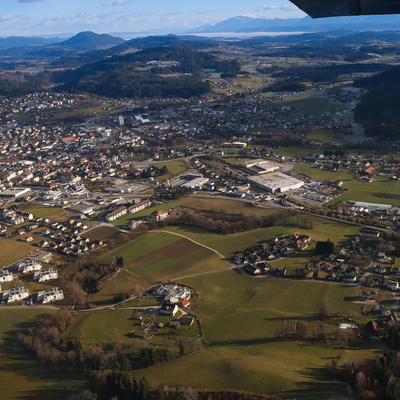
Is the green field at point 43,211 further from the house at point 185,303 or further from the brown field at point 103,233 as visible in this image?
the house at point 185,303

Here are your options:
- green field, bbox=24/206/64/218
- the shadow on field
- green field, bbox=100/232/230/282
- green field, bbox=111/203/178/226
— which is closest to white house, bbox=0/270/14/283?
green field, bbox=100/232/230/282

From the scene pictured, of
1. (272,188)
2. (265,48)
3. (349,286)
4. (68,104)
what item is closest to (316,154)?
(272,188)

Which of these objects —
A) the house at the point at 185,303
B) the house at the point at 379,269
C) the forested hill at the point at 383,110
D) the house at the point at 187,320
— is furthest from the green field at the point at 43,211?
the forested hill at the point at 383,110

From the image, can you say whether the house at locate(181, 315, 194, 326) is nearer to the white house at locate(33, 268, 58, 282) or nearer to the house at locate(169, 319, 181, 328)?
the house at locate(169, 319, 181, 328)

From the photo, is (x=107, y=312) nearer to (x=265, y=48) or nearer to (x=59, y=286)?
(x=59, y=286)

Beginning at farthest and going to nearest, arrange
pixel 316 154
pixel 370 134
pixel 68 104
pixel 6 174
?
1. pixel 68 104
2. pixel 370 134
3. pixel 316 154
4. pixel 6 174

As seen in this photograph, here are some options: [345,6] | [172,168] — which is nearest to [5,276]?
[345,6]
